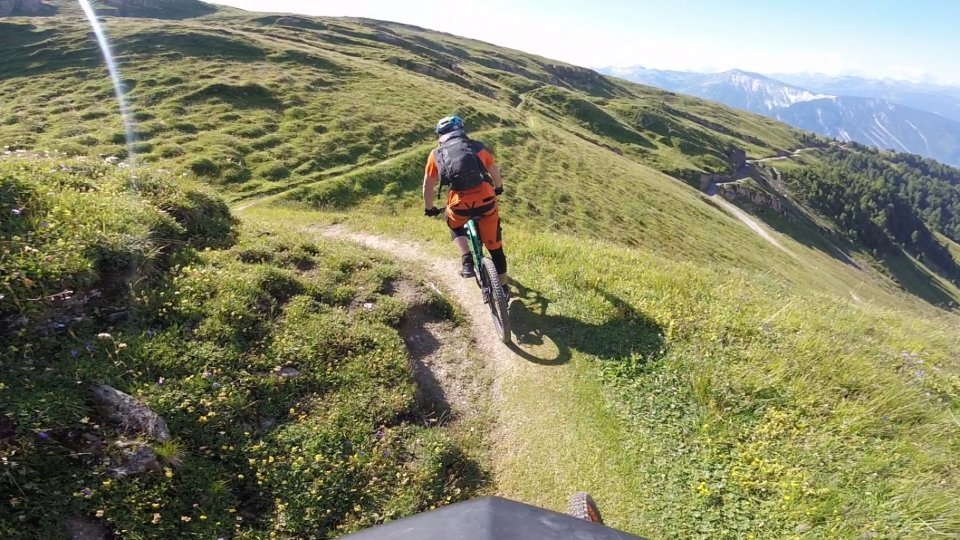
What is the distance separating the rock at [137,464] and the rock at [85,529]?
15.7 inches

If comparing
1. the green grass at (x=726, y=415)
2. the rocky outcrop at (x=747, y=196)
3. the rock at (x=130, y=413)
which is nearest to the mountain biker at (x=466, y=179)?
the green grass at (x=726, y=415)

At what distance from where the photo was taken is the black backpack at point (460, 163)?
26.1 ft

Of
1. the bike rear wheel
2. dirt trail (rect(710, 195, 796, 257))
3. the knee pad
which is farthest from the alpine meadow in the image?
dirt trail (rect(710, 195, 796, 257))

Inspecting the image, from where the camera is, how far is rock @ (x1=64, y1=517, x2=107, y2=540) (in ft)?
13.5

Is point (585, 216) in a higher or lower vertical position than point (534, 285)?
lower

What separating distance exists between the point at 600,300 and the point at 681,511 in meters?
4.64

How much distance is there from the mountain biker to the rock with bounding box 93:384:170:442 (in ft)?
17.5

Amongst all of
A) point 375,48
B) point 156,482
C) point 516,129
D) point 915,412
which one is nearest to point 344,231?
point 156,482

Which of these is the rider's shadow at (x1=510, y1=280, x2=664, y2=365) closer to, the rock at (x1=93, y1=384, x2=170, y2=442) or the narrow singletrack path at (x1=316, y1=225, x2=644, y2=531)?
the narrow singletrack path at (x1=316, y1=225, x2=644, y2=531)

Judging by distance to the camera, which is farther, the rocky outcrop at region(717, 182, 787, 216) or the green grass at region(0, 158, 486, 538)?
the rocky outcrop at region(717, 182, 787, 216)

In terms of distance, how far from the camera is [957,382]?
7211mm

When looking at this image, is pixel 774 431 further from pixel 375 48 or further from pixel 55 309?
pixel 375 48

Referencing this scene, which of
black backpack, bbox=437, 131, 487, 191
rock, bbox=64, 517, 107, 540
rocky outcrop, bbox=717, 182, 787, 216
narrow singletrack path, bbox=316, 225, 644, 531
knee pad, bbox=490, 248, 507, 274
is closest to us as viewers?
rock, bbox=64, 517, 107, 540

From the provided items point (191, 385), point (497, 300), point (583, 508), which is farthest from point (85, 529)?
point (497, 300)
